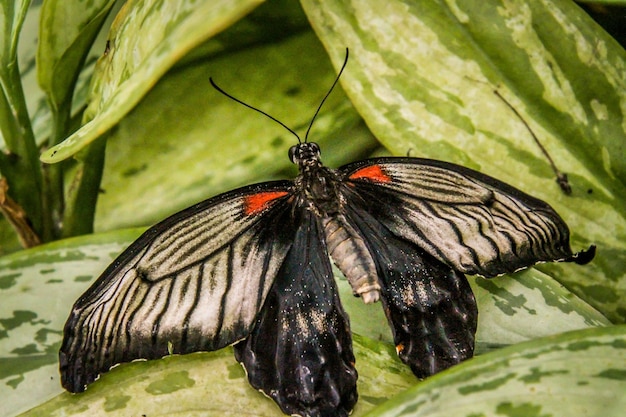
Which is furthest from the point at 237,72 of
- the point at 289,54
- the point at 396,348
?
the point at 396,348

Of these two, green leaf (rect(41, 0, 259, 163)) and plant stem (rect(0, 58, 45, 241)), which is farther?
plant stem (rect(0, 58, 45, 241))


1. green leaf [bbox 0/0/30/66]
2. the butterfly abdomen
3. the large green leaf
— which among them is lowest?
the large green leaf

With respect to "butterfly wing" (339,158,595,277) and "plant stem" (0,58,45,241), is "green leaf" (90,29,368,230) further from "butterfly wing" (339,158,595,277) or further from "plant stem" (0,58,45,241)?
"butterfly wing" (339,158,595,277)

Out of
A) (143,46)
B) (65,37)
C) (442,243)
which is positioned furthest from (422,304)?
(65,37)

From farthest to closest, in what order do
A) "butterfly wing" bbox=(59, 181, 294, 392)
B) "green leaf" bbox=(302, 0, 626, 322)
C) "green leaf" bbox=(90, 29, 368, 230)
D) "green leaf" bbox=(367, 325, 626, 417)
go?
"green leaf" bbox=(90, 29, 368, 230), "green leaf" bbox=(302, 0, 626, 322), "butterfly wing" bbox=(59, 181, 294, 392), "green leaf" bbox=(367, 325, 626, 417)

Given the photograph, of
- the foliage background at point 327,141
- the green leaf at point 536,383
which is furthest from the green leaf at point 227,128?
the green leaf at point 536,383

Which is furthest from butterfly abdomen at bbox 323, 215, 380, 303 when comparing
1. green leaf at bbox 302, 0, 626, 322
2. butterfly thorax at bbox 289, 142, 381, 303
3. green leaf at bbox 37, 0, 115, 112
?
green leaf at bbox 37, 0, 115, 112

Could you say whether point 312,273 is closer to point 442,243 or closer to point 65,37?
point 442,243

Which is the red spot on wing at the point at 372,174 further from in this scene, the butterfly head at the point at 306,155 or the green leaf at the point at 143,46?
the green leaf at the point at 143,46
